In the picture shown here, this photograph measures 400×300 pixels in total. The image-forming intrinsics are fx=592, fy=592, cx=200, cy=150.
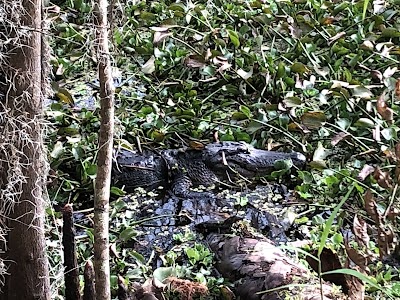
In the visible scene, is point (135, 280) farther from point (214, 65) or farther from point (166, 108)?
point (214, 65)

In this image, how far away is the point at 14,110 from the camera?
→ 1.08m

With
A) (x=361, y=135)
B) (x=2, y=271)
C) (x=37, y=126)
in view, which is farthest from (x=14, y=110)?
(x=361, y=135)

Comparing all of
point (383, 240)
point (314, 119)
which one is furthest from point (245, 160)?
point (383, 240)

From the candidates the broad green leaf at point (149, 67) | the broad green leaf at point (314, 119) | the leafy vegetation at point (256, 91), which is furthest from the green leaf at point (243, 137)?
the broad green leaf at point (149, 67)

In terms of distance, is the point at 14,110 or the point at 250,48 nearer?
the point at 14,110

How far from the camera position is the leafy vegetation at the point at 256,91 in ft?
6.63

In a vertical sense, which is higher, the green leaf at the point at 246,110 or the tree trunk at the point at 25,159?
the tree trunk at the point at 25,159

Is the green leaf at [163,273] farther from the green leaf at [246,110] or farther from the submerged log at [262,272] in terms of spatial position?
the green leaf at [246,110]

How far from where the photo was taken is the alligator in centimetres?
215

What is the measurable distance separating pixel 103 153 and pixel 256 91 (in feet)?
4.86

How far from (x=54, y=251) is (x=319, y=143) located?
1.07 metres

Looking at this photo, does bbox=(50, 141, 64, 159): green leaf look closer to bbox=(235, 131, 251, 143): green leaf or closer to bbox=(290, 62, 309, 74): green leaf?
bbox=(235, 131, 251, 143): green leaf

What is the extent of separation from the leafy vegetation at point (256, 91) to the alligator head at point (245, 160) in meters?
0.07

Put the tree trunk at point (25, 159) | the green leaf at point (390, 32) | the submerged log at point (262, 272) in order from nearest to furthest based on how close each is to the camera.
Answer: the tree trunk at point (25, 159)
the submerged log at point (262, 272)
the green leaf at point (390, 32)
